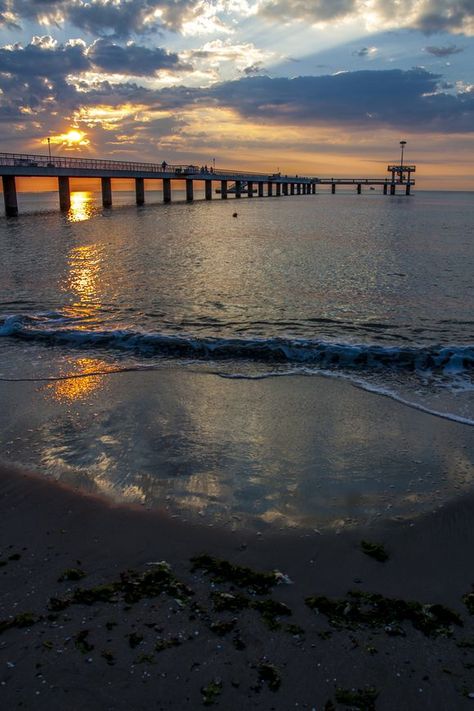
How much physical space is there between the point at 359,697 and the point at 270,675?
46cm

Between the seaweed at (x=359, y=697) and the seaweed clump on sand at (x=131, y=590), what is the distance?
1115 millimetres

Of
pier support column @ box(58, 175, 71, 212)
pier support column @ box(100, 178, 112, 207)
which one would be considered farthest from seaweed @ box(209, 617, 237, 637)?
pier support column @ box(100, 178, 112, 207)

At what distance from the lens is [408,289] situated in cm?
1714

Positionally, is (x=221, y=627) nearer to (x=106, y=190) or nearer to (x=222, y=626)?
(x=222, y=626)

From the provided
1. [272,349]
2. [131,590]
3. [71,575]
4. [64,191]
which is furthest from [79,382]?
[64,191]

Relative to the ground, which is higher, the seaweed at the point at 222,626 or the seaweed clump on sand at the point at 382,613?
the seaweed at the point at 222,626

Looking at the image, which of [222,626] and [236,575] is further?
[236,575]

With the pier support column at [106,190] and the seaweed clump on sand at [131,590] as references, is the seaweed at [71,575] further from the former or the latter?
the pier support column at [106,190]

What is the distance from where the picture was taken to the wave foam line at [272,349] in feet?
31.2

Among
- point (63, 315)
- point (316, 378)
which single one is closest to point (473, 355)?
point (316, 378)

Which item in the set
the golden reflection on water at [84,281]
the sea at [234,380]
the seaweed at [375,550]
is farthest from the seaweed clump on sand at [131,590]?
the golden reflection on water at [84,281]

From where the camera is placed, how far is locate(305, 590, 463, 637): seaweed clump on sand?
128 inches

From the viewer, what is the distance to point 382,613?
336 centimetres

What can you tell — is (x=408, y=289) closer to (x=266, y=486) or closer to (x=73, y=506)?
(x=266, y=486)
